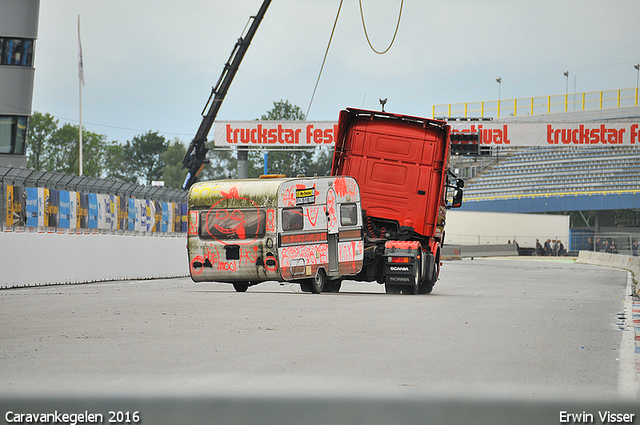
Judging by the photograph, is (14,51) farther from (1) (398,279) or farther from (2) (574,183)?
(2) (574,183)

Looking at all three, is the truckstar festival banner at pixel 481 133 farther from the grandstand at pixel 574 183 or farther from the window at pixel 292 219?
the window at pixel 292 219

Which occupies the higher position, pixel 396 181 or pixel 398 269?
pixel 396 181

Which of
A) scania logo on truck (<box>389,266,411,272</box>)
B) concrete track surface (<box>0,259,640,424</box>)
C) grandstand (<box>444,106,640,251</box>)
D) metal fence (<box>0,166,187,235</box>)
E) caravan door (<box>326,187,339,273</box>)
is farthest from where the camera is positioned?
grandstand (<box>444,106,640,251</box>)

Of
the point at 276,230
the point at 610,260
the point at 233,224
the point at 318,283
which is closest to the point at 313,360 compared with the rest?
the point at 276,230

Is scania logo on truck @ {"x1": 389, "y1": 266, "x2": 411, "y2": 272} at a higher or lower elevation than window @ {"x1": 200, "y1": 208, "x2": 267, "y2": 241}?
lower

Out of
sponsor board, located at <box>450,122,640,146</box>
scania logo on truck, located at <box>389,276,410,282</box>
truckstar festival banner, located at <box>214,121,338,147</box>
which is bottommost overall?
scania logo on truck, located at <box>389,276,410,282</box>

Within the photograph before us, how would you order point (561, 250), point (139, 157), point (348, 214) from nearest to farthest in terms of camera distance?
point (348, 214), point (561, 250), point (139, 157)

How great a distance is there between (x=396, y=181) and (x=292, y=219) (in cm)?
272

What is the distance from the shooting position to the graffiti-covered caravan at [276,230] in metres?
16.8

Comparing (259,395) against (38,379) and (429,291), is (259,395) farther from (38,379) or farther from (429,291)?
(429,291)

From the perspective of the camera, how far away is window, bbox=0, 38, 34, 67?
39656mm

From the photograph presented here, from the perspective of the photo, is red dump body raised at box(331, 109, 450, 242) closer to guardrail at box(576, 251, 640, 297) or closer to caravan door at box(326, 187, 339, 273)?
caravan door at box(326, 187, 339, 273)

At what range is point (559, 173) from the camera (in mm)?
72438

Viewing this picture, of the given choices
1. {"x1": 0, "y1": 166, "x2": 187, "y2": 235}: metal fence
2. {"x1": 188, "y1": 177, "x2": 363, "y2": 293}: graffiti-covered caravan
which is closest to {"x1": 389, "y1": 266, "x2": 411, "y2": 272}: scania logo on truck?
{"x1": 188, "y1": 177, "x2": 363, "y2": 293}: graffiti-covered caravan
